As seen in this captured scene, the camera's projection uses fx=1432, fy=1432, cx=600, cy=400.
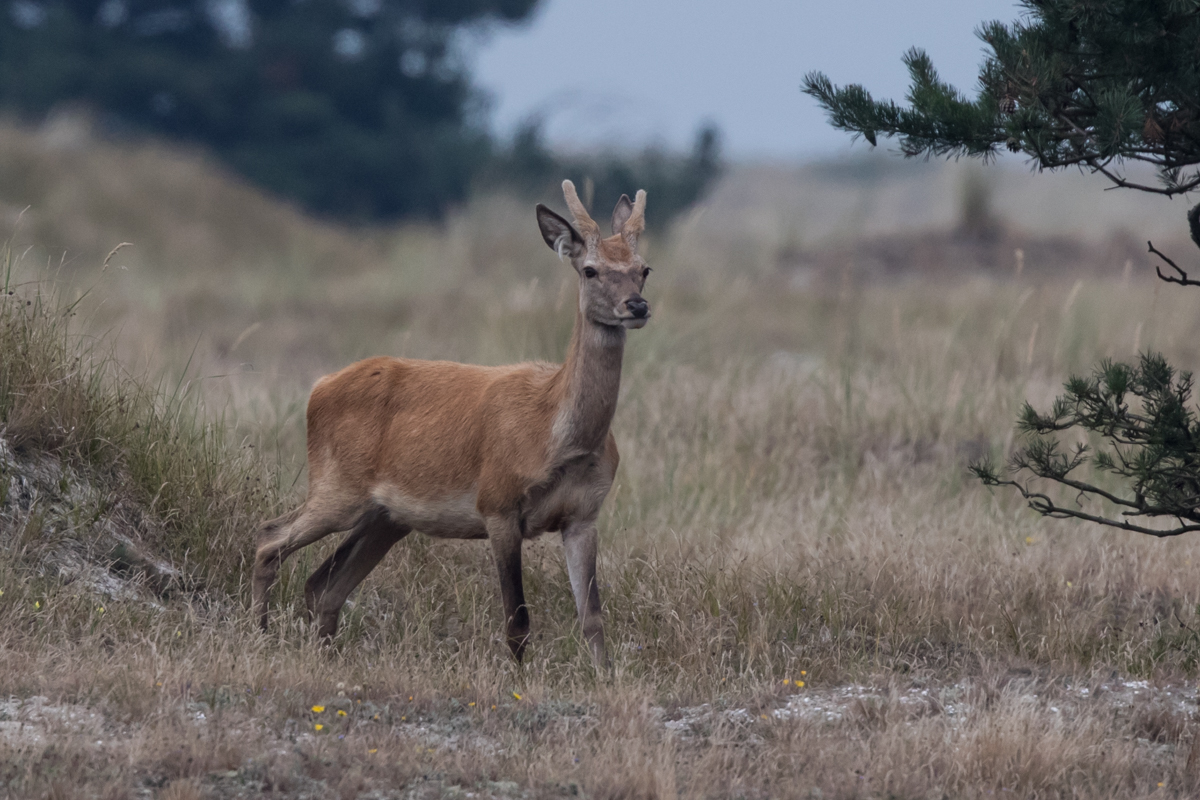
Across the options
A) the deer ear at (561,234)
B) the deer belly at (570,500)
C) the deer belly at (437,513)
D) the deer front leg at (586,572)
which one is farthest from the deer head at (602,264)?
the deer belly at (437,513)

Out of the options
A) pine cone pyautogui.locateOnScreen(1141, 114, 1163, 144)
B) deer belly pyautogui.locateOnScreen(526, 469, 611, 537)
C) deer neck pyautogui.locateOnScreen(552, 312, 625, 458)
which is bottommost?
deer belly pyautogui.locateOnScreen(526, 469, 611, 537)

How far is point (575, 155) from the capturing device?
29.9 metres

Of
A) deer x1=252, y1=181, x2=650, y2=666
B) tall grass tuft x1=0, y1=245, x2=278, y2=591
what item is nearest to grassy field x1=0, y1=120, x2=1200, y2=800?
tall grass tuft x1=0, y1=245, x2=278, y2=591

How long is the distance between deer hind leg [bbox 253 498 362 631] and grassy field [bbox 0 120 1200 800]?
0.48 feet

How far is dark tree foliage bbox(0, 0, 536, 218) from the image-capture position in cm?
3247

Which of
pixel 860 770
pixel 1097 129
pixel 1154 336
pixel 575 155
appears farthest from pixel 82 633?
pixel 575 155

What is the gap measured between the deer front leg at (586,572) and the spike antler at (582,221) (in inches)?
47.8

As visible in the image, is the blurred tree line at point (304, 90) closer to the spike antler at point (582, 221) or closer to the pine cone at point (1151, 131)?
the spike antler at point (582, 221)

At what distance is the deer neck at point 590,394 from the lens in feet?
19.6

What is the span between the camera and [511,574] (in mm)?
6074

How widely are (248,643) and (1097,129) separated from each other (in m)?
3.75

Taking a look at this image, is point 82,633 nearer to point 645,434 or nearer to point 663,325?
point 645,434

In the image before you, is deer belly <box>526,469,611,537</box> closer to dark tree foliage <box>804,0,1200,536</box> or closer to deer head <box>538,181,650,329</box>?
deer head <box>538,181,650,329</box>

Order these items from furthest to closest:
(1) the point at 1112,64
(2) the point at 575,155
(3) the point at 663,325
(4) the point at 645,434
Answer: (2) the point at 575,155 → (3) the point at 663,325 → (4) the point at 645,434 → (1) the point at 1112,64
